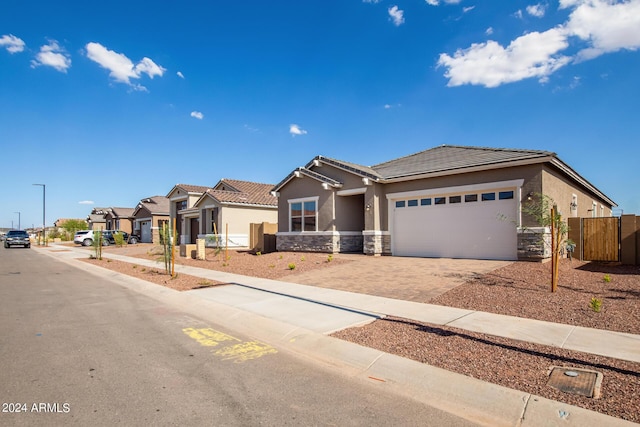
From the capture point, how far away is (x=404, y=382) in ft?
15.3

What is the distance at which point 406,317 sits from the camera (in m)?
7.52

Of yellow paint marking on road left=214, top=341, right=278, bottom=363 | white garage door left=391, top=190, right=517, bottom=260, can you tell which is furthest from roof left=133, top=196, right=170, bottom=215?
yellow paint marking on road left=214, top=341, right=278, bottom=363

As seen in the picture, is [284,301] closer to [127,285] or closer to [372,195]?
[127,285]

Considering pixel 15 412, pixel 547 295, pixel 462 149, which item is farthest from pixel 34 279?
pixel 462 149

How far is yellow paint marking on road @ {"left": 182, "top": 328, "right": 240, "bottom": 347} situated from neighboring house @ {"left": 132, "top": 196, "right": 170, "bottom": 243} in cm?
3650

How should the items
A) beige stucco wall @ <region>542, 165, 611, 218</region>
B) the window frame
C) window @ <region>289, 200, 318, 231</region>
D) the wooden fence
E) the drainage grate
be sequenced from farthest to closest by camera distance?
window @ <region>289, 200, 318, 231</region> < the window frame < beige stucco wall @ <region>542, 165, 611, 218</region> < the wooden fence < the drainage grate

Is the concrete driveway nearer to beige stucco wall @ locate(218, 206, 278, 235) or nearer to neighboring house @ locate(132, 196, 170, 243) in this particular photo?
beige stucco wall @ locate(218, 206, 278, 235)

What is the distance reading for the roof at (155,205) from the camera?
42.3m

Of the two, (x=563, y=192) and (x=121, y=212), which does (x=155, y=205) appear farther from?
(x=563, y=192)

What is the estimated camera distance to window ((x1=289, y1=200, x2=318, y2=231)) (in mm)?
20469

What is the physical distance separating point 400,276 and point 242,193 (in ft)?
68.0

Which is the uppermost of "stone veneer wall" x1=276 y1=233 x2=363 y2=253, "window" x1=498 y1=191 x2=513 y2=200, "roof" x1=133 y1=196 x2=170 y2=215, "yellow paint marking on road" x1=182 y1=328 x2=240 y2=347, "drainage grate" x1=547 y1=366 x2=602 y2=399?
"roof" x1=133 y1=196 x2=170 y2=215

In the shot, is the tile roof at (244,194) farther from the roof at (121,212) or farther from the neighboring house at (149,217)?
the roof at (121,212)

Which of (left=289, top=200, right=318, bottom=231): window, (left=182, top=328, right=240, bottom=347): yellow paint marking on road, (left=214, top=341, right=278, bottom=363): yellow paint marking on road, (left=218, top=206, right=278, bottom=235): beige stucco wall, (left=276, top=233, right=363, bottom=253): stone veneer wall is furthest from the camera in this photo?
(left=218, top=206, right=278, bottom=235): beige stucco wall
